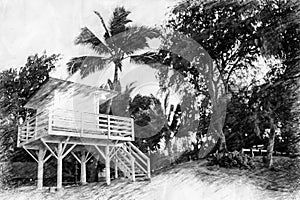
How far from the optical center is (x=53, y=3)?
3.16 meters

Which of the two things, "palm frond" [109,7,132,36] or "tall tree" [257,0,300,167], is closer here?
"tall tree" [257,0,300,167]

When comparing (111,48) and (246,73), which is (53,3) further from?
(246,73)

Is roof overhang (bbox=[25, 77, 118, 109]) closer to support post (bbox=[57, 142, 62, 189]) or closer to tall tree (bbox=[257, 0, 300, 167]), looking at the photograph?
support post (bbox=[57, 142, 62, 189])

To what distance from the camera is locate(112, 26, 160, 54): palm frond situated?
363 centimetres

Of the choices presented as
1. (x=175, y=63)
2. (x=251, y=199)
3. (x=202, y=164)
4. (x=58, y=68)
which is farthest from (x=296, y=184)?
(x=58, y=68)

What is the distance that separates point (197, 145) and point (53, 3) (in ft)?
7.30

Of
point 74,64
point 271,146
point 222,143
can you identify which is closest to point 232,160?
point 222,143

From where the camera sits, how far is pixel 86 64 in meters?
4.70

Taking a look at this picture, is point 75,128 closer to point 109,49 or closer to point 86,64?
point 86,64

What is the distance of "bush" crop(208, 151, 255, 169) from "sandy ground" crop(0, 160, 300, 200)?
0.23ft

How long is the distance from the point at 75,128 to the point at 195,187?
1663 mm

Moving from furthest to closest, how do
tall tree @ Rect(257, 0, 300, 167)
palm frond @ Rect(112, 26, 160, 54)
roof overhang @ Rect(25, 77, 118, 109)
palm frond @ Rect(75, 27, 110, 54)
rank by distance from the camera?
palm frond @ Rect(75, 27, 110, 54)
roof overhang @ Rect(25, 77, 118, 109)
palm frond @ Rect(112, 26, 160, 54)
tall tree @ Rect(257, 0, 300, 167)

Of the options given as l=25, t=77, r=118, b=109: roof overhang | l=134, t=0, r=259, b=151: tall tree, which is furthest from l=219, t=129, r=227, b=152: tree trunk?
l=25, t=77, r=118, b=109: roof overhang

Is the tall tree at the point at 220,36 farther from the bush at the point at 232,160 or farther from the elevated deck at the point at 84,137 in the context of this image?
the elevated deck at the point at 84,137
